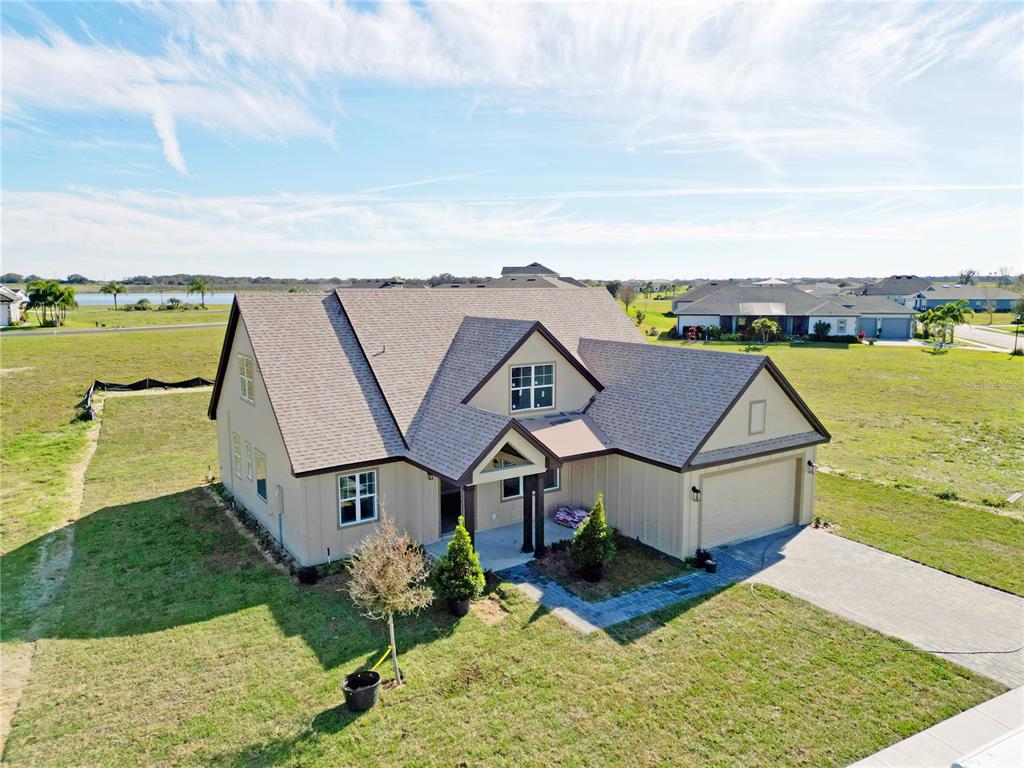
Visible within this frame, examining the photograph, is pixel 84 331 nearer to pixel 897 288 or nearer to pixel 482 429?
pixel 482 429

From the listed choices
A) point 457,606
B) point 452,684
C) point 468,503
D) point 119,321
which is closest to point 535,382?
point 468,503

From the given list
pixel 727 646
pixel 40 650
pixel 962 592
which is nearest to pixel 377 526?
pixel 40 650

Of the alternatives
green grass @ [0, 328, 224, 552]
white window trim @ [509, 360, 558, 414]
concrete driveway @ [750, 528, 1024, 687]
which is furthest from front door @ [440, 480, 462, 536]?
green grass @ [0, 328, 224, 552]

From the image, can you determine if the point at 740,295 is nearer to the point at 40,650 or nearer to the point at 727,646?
the point at 727,646

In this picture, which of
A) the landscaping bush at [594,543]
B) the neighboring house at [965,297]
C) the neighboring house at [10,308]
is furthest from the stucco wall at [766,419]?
the neighboring house at [965,297]

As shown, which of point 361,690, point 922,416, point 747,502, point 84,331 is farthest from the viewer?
point 84,331
